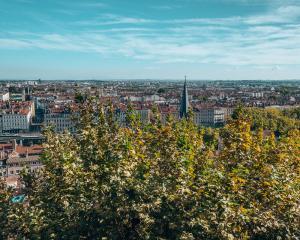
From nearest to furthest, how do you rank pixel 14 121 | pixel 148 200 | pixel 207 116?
1. pixel 148 200
2. pixel 14 121
3. pixel 207 116

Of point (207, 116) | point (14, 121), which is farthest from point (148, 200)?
point (207, 116)

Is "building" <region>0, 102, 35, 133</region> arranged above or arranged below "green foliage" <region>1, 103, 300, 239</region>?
below

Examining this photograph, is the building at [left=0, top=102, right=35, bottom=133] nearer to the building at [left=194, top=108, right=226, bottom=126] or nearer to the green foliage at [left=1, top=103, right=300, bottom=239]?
the building at [left=194, top=108, right=226, bottom=126]

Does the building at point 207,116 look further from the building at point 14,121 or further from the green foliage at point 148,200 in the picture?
the green foliage at point 148,200

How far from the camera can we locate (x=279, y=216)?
7.53 m

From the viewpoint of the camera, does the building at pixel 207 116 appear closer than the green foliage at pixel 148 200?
No

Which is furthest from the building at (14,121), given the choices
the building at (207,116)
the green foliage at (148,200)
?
the green foliage at (148,200)

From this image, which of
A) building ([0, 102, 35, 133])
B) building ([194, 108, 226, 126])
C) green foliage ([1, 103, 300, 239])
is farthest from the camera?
building ([194, 108, 226, 126])

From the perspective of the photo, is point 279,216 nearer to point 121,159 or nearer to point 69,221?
point 121,159

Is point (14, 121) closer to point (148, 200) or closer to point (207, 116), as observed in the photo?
point (207, 116)

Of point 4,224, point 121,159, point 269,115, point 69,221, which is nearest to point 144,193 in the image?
point 121,159

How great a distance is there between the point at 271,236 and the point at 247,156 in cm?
257

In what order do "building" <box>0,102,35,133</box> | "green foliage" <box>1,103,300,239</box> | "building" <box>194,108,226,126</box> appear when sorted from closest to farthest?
"green foliage" <box>1,103,300,239</box> < "building" <box>0,102,35,133</box> < "building" <box>194,108,226,126</box>

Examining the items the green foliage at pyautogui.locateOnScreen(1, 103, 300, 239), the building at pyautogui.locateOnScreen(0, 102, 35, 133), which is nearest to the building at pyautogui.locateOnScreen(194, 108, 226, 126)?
the building at pyautogui.locateOnScreen(0, 102, 35, 133)
